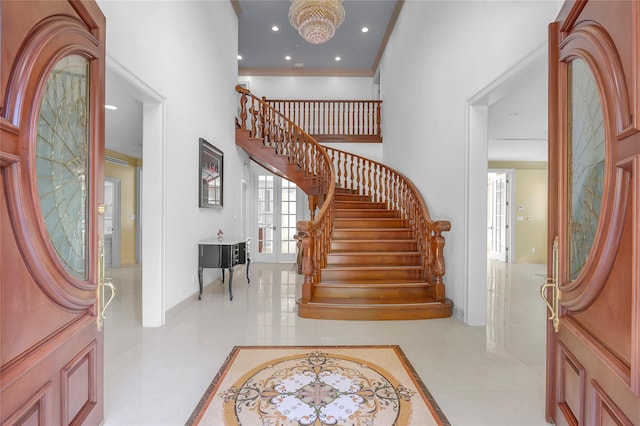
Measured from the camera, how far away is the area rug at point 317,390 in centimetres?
189

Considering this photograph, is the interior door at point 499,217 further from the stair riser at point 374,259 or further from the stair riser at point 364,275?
the stair riser at point 364,275

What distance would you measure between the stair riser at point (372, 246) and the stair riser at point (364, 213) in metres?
1.03

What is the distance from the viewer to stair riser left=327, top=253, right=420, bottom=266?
179 inches

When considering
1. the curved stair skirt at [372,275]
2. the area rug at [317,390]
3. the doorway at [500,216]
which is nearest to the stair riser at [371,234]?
the curved stair skirt at [372,275]

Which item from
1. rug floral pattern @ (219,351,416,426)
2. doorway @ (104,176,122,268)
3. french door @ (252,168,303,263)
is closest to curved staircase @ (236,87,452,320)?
rug floral pattern @ (219,351,416,426)

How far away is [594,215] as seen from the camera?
1402mm

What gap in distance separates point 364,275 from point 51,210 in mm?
3476

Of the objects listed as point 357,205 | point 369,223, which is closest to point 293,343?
point 369,223

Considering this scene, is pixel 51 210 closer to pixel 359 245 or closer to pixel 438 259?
pixel 438 259

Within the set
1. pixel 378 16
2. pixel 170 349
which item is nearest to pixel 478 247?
pixel 170 349

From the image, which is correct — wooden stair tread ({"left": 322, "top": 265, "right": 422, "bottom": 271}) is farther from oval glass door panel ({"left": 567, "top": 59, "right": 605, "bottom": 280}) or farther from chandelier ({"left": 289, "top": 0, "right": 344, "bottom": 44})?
chandelier ({"left": 289, "top": 0, "right": 344, "bottom": 44})

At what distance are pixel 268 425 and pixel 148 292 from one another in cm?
219

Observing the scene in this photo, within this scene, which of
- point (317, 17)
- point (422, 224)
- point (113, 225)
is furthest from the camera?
point (113, 225)

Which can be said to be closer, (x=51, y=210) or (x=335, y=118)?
(x=51, y=210)
